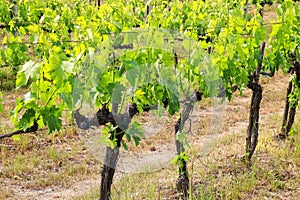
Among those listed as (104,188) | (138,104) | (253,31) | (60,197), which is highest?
(253,31)

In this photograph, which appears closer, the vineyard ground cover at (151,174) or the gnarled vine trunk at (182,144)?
the gnarled vine trunk at (182,144)

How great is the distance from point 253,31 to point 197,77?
0.93 metres

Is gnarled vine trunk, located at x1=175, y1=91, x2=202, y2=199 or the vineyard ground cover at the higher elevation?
gnarled vine trunk, located at x1=175, y1=91, x2=202, y2=199

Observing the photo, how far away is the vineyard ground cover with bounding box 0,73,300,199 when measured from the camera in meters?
A: 4.74

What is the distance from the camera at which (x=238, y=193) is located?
4.60m

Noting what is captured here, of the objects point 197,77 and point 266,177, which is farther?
point 266,177

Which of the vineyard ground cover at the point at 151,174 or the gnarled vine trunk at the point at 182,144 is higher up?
the gnarled vine trunk at the point at 182,144

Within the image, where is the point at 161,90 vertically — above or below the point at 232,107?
above

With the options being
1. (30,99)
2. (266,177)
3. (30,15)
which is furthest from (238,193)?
(30,15)

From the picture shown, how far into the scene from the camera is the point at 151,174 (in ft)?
17.4

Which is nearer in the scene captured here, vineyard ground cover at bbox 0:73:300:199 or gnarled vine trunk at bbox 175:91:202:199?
gnarled vine trunk at bbox 175:91:202:199

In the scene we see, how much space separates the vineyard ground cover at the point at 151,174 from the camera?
187 inches

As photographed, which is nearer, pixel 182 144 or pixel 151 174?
pixel 182 144

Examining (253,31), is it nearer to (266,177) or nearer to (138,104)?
(138,104)
